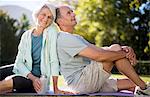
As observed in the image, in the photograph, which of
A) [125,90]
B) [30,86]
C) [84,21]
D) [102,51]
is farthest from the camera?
[84,21]

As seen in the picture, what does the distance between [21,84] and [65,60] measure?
50cm

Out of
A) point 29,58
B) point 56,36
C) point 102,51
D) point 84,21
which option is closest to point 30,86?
point 29,58

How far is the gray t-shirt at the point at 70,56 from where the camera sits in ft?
12.2

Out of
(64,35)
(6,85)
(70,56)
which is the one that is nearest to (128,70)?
(70,56)

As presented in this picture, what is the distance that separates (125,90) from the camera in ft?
13.8

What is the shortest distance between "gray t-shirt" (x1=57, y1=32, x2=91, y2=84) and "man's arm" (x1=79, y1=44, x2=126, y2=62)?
0.20ft

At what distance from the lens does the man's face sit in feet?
13.0

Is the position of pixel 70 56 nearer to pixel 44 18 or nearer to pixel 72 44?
pixel 72 44

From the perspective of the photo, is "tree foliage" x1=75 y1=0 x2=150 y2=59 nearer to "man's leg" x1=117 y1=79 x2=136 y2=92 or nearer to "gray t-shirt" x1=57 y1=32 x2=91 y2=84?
"man's leg" x1=117 y1=79 x2=136 y2=92

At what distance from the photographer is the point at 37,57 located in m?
4.00

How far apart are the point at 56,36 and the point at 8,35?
28.7m

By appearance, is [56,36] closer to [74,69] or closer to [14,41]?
[74,69]

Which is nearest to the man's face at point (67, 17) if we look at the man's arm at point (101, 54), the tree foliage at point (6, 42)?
the man's arm at point (101, 54)

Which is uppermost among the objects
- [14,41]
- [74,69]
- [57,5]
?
[57,5]
